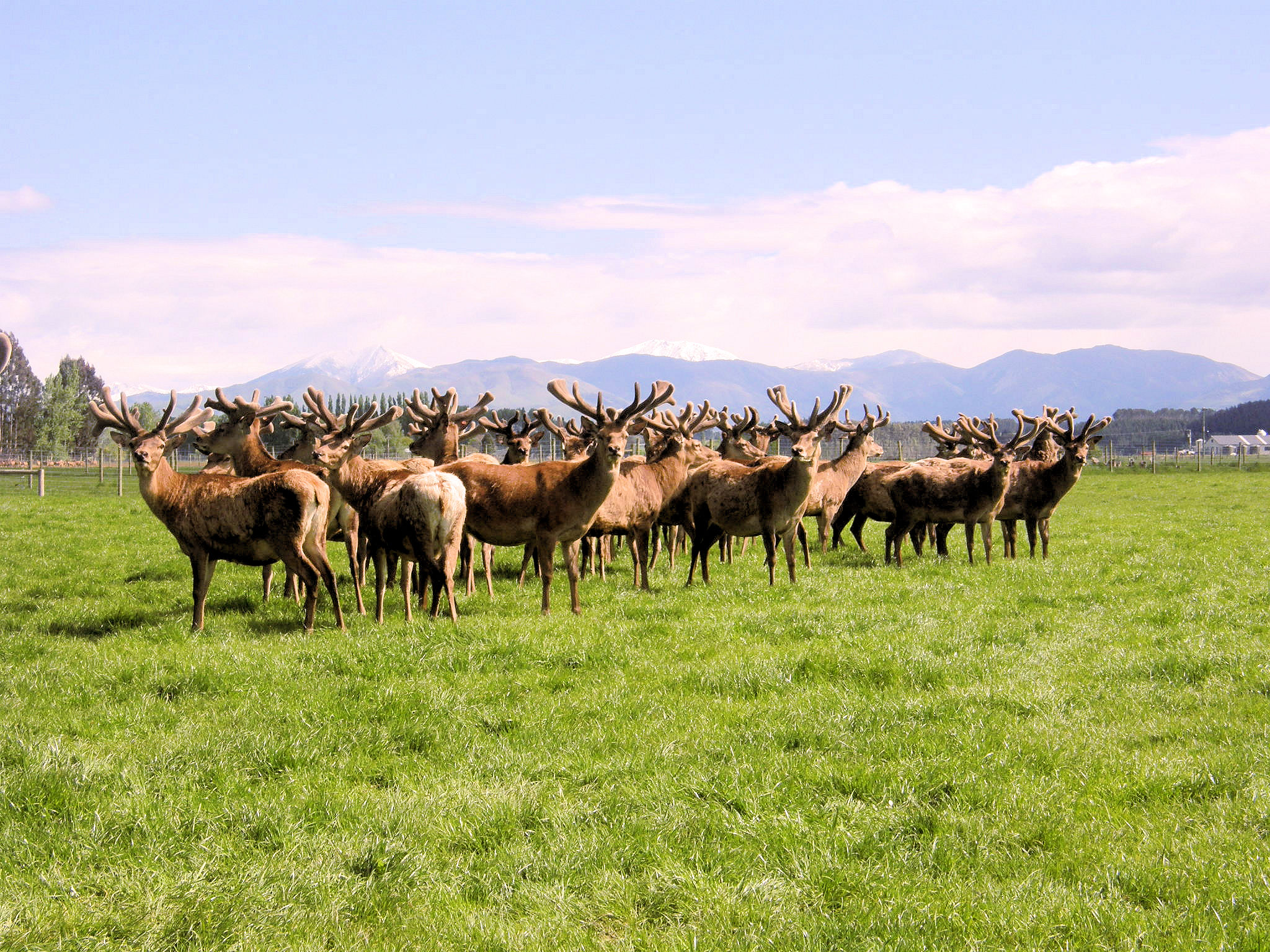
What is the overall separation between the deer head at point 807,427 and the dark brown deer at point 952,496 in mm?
1683

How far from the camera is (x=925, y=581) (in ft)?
43.6

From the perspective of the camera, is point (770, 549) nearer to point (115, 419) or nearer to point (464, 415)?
point (464, 415)

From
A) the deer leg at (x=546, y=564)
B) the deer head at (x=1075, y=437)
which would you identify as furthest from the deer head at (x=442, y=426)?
the deer head at (x=1075, y=437)

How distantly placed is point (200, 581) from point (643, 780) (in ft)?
21.1

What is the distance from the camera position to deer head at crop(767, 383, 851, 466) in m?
13.3

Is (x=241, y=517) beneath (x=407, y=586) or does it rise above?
above

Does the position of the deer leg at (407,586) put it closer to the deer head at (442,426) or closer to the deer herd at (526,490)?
the deer herd at (526,490)

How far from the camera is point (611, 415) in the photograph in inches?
462

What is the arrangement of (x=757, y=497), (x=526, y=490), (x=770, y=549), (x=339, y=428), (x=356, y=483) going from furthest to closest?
(x=757, y=497)
(x=770, y=549)
(x=339, y=428)
(x=356, y=483)
(x=526, y=490)

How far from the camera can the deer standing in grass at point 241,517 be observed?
1026cm

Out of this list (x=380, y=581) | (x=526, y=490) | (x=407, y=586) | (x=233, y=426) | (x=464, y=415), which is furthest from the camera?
(x=464, y=415)

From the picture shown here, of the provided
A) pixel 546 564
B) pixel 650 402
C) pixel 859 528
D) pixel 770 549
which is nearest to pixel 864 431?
pixel 859 528

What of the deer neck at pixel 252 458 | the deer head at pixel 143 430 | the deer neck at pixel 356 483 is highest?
the deer head at pixel 143 430

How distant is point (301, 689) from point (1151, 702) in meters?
6.43
